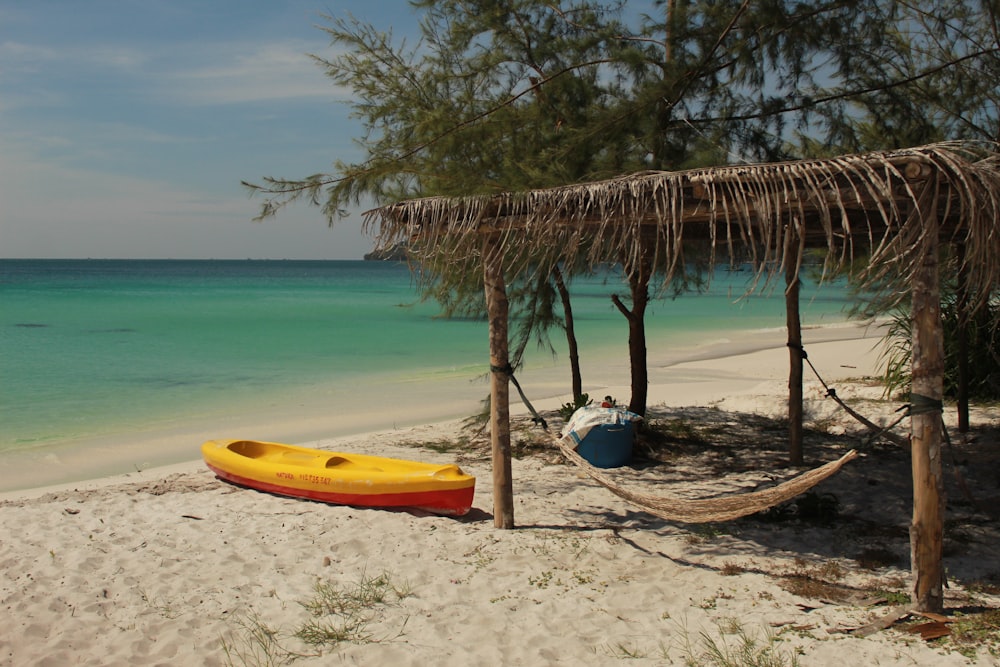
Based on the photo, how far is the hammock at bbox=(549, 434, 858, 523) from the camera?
3203 mm

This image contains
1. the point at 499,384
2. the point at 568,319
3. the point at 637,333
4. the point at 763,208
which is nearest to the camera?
the point at 763,208

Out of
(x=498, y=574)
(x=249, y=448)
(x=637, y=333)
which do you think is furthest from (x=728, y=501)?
(x=249, y=448)

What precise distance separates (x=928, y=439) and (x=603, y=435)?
2922 millimetres

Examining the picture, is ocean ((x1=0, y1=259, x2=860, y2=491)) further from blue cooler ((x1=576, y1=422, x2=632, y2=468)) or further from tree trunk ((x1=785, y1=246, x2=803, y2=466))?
blue cooler ((x1=576, y1=422, x2=632, y2=468))

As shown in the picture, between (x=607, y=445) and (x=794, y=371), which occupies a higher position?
(x=794, y=371)

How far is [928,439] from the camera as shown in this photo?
3070 mm

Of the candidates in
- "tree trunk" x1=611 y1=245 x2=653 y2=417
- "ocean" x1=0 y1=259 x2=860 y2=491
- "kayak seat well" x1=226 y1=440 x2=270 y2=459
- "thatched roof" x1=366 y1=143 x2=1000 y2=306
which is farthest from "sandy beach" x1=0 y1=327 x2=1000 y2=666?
"ocean" x1=0 y1=259 x2=860 y2=491

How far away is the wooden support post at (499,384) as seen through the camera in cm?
430

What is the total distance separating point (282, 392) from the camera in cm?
1127

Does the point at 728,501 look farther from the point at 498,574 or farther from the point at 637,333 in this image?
the point at 637,333

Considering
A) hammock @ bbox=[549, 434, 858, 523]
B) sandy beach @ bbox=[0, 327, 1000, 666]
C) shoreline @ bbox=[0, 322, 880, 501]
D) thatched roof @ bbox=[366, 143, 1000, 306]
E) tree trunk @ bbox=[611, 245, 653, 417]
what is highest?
thatched roof @ bbox=[366, 143, 1000, 306]

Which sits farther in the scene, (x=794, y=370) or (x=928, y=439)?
(x=794, y=370)

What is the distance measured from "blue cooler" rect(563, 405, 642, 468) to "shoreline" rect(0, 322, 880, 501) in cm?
239

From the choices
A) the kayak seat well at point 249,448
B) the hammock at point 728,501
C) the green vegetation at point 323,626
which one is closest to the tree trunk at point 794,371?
the hammock at point 728,501
